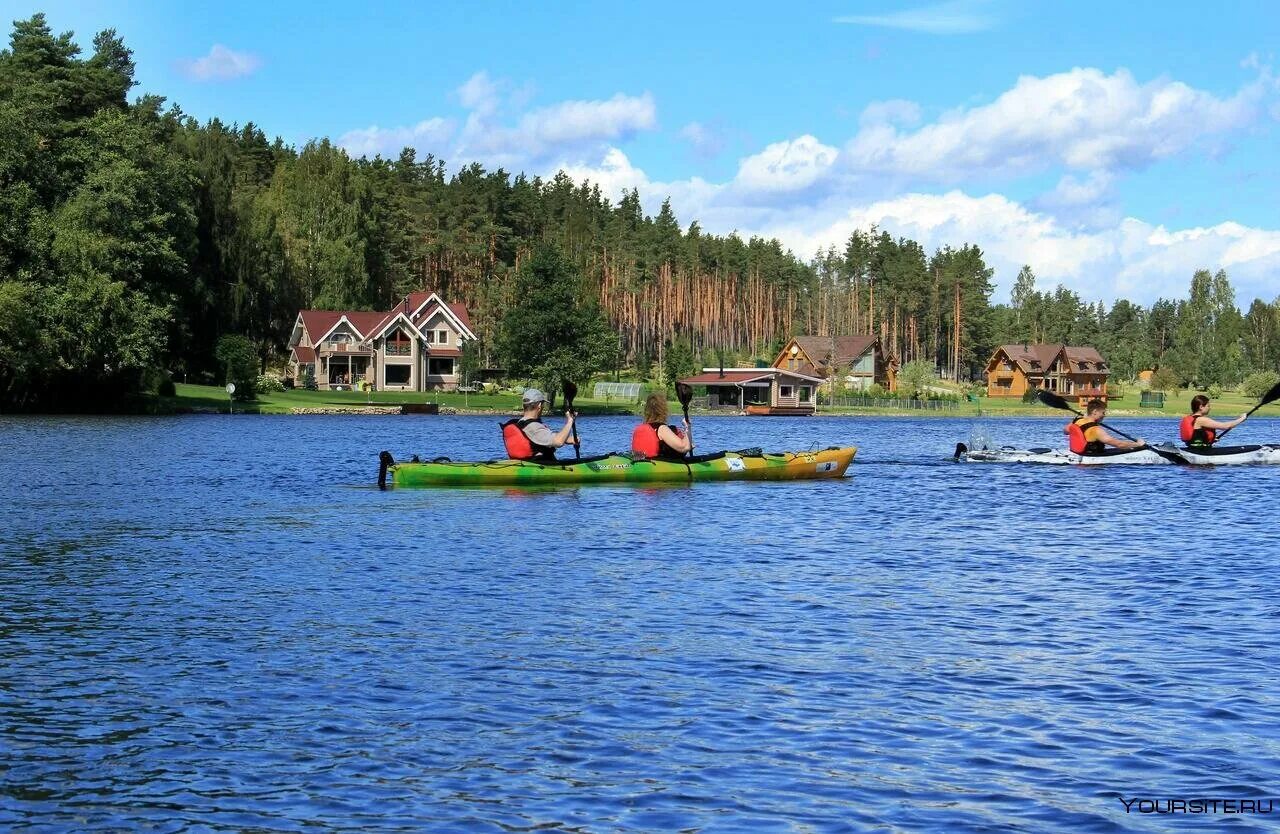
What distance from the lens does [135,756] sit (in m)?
9.12

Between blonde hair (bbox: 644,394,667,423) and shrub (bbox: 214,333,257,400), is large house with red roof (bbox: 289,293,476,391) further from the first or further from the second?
blonde hair (bbox: 644,394,667,423)

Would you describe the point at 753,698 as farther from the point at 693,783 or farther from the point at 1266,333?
the point at 1266,333

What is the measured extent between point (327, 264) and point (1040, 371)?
229ft

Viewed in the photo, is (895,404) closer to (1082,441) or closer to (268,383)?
(268,383)

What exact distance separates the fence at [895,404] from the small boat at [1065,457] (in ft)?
212

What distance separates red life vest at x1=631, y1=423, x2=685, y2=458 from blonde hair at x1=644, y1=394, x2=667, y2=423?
169mm

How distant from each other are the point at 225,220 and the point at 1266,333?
135 m

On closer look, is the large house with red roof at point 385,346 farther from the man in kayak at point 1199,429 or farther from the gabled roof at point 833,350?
the man in kayak at point 1199,429

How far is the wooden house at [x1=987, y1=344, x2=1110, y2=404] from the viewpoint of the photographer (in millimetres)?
132500

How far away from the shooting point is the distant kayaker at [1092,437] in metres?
33.9

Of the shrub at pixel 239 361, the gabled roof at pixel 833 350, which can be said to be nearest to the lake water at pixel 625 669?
the shrub at pixel 239 361

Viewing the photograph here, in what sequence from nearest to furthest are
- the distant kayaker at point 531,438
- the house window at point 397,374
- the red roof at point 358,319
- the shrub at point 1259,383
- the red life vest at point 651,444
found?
the distant kayaker at point 531,438, the red life vest at point 651,444, the red roof at point 358,319, the house window at point 397,374, the shrub at point 1259,383

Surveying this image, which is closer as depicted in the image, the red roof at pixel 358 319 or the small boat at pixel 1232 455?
the small boat at pixel 1232 455

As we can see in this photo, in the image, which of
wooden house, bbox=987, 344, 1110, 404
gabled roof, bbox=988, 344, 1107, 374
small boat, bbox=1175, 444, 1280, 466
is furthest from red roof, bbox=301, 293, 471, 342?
small boat, bbox=1175, 444, 1280, 466
